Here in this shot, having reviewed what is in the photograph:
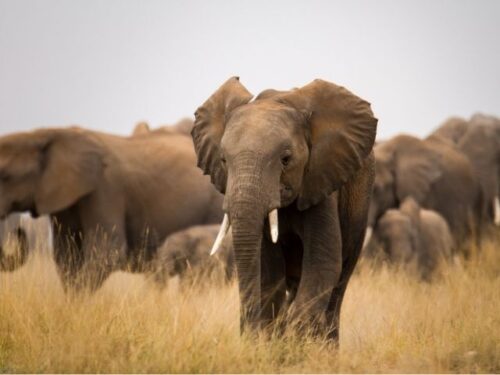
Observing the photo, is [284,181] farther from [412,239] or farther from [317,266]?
[412,239]

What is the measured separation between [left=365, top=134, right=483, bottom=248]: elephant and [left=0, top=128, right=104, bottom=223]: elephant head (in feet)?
16.0

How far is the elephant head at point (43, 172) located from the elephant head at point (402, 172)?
5115mm

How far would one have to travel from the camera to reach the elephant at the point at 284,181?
7.48 m

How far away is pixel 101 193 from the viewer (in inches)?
553

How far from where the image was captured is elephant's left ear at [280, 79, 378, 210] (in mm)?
8109

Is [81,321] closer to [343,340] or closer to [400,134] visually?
[343,340]

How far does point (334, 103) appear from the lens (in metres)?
8.37

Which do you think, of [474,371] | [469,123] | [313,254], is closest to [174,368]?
[313,254]

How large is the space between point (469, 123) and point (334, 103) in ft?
54.4

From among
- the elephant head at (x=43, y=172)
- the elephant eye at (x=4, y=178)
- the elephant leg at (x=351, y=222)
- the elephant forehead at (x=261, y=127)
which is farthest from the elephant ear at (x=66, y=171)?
the elephant forehead at (x=261, y=127)

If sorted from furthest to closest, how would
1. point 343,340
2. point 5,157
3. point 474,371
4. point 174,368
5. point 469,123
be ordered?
1. point 469,123
2. point 5,157
3. point 343,340
4. point 474,371
5. point 174,368

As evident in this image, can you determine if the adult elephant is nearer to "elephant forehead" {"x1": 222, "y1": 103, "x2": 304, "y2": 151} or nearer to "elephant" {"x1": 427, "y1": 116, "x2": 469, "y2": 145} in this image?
"elephant forehead" {"x1": 222, "y1": 103, "x2": 304, "y2": 151}

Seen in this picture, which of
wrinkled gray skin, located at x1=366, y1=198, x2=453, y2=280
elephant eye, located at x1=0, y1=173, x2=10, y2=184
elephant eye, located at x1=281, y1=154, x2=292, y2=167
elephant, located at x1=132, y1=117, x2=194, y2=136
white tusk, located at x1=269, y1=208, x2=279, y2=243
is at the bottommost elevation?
wrinkled gray skin, located at x1=366, y1=198, x2=453, y2=280

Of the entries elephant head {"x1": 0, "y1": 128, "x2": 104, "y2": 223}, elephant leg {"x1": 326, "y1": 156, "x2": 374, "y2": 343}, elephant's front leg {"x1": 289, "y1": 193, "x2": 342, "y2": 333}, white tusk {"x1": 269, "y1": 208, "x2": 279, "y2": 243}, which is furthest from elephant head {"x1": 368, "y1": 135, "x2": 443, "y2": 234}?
white tusk {"x1": 269, "y1": 208, "x2": 279, "y2": 243}
